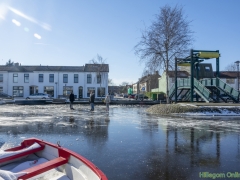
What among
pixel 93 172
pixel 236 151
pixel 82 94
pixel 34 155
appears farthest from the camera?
pixel 82 94

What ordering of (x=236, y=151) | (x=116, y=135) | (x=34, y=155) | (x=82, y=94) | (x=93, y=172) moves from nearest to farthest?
1. (x=93, y=172)
2. (x=34, y=155)
3. (x=236, y=151)
4. (x=116, y=135)
5. (x=82, y=94)

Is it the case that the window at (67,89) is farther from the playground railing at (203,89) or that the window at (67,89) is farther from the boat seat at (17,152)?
the boat seat at (17,152)

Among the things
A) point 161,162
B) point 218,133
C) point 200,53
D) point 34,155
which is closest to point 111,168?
point 161,162

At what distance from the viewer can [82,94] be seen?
4538 centimetres

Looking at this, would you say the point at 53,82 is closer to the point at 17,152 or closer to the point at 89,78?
the point at 89,78

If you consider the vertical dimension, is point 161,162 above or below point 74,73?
below

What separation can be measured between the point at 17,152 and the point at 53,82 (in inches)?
1717

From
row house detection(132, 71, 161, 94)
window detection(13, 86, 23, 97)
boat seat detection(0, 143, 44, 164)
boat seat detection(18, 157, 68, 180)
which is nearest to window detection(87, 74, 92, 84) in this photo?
row house detection(132, 71, 161, 94)

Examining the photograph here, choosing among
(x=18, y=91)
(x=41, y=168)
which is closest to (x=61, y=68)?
(x=18, y=91)

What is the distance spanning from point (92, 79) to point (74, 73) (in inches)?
167

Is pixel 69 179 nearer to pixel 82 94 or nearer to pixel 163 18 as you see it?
pixel 163 18

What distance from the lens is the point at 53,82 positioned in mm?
45562

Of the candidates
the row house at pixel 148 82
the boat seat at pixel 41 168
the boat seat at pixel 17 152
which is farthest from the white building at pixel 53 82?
the boat seat at pixel 41 168

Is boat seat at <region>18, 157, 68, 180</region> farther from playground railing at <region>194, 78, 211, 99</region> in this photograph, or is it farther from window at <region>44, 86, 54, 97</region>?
window at <region>44, 86, 54, 97</region>
